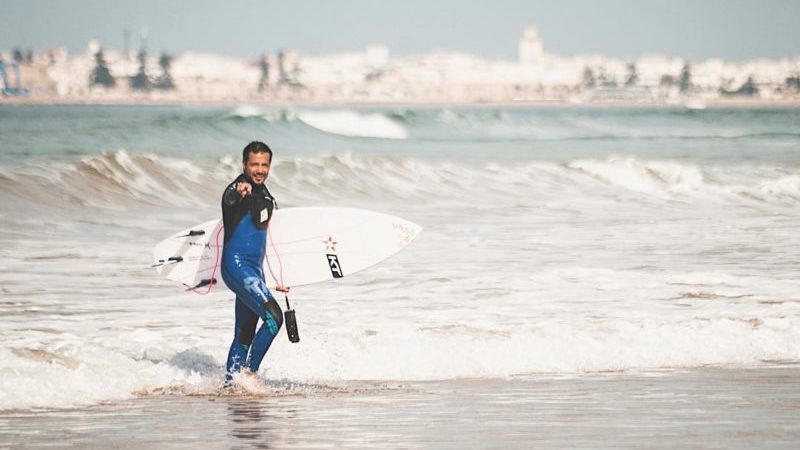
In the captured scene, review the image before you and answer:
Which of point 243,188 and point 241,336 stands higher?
point 243,188

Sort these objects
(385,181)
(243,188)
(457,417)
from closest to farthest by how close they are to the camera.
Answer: (457,417), (243,188), (385,181)

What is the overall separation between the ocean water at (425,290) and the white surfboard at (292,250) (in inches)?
22.7

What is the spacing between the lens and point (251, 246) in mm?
6789

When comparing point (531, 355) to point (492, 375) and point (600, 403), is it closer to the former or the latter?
point (492, 375)

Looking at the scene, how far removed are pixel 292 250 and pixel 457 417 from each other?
168 centimetres

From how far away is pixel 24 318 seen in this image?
922cm

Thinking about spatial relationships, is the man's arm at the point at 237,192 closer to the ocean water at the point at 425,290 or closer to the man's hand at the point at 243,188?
the man's hand at the point at 243,188

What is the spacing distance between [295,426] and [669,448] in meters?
1.69

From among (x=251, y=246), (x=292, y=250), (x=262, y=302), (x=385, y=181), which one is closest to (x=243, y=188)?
(x=251, y=246)

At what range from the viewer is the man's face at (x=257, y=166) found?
6.67 metres

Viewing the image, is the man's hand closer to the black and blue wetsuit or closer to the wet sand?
the black and blue wetsuit

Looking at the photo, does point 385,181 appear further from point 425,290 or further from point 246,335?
point 246,335

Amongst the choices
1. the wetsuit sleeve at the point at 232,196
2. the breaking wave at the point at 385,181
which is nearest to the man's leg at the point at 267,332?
the wetsuit sleeve at the point at 232,196

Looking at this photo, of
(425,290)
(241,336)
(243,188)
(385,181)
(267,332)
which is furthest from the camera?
(385,181)
